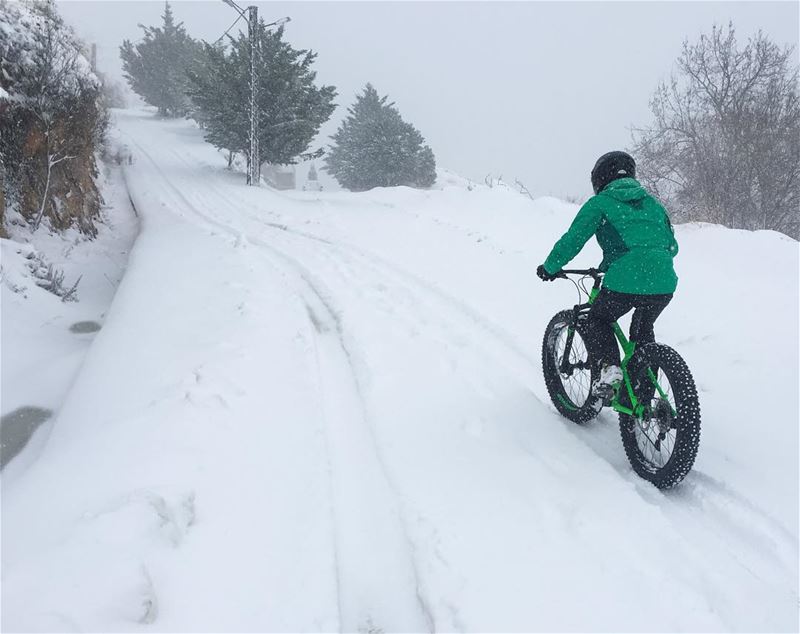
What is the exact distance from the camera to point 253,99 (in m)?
22.0

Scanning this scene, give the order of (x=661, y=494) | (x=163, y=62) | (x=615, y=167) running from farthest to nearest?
1. (x=163, y=62)
2. (x=615, y=167)
3. (x=661, y=494)

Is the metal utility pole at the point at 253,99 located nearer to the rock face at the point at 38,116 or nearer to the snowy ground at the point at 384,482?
the rock face at the point at 38,116

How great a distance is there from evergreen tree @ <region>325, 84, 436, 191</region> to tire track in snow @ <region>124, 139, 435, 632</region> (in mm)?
33855

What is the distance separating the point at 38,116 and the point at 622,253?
11027 mm

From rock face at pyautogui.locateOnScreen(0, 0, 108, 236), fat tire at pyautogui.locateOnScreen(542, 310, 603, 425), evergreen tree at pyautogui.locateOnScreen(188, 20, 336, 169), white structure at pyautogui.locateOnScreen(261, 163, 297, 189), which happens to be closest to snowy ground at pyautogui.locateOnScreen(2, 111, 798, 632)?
fat tire at pyautogui.locateOnScreen(542, 310, 603, 425)

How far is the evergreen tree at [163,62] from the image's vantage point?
45.8 meters

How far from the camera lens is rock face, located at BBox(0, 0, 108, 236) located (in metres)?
8.94

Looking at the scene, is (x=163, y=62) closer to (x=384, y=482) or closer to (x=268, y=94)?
(x=268, y=94)

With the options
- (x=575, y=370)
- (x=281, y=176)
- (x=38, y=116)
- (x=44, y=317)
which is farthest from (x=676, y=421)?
(x=281, y=176)

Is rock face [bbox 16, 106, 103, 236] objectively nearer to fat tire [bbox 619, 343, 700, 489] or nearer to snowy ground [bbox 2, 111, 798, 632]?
snowy ground [bbox 2, 111, 798, 632]

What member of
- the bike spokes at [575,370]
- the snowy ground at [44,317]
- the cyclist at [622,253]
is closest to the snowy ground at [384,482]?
the bike spokes at [575,370]

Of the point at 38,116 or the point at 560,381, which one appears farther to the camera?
the point at 38,116

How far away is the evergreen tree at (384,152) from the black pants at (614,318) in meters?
34.8

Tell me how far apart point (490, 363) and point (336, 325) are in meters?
2.02
